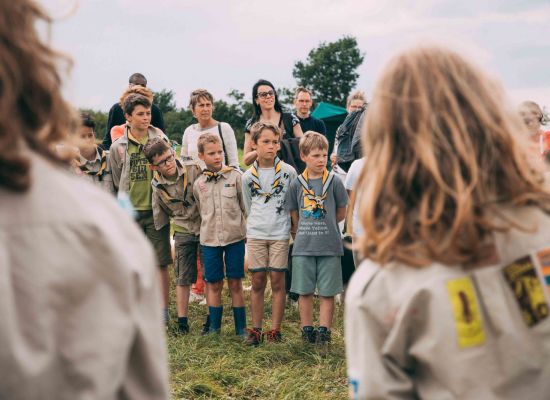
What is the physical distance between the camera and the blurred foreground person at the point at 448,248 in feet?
5.96

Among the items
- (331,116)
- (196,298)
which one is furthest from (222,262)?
(331,116)

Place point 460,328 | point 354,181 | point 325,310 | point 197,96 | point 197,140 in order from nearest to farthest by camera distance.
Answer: point 460,328, point 354,181, point 325,310, point 197,140, point 197,96

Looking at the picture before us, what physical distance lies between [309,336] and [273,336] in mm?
324

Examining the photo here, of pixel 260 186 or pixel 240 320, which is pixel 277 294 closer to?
pixel 240 320

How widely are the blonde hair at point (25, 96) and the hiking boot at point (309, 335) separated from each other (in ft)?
17.1

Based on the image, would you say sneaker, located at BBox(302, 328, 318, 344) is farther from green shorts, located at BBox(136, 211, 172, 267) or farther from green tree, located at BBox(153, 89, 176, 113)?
green tree, located at BBox(153, 89, 176, 113)

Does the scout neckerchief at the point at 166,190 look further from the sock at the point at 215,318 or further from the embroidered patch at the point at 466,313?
the embroidered patch at the point at 466,313

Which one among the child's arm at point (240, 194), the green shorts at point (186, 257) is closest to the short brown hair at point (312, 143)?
the child's arm at point (240, 194)

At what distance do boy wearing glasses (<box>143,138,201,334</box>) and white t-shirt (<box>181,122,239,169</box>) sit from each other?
349 mm

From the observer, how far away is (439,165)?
1901 millimetres

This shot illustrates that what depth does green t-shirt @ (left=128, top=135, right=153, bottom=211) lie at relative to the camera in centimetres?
736

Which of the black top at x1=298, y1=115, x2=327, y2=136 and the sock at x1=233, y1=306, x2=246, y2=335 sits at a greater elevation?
the black top at x1=298, y1=115, x2=327, y2=136

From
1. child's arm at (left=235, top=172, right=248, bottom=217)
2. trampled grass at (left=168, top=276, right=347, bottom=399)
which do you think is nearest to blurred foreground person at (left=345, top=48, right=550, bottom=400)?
trampled grass at (left=168, top=276, right=347, bottom=399)

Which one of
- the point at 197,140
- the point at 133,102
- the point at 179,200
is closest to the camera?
the point at 179,200
